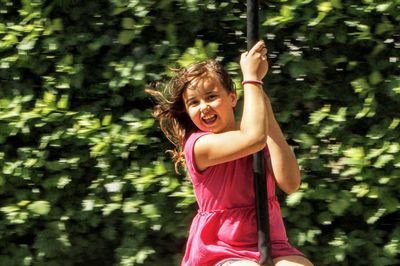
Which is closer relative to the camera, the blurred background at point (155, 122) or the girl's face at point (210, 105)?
the girl's face at point (210, 105)

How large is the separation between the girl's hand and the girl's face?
0.59 feet

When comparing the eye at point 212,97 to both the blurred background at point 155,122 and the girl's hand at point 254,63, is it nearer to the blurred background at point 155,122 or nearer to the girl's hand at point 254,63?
the girl's hand at point 254,63

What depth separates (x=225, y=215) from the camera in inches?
137

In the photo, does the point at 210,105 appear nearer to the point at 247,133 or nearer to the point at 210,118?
the point at 210,118

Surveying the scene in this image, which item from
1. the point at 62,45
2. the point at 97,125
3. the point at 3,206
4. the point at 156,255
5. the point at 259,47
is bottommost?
the point at 156,255

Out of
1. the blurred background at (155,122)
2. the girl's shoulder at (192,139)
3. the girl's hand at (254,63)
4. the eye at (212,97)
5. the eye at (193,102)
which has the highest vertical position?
the girl's hand at (254,63)

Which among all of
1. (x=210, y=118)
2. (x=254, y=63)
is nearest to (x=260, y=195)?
(x=210, y=118)

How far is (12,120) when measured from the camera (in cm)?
494

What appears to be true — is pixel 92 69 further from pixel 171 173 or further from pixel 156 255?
pixel 156 255

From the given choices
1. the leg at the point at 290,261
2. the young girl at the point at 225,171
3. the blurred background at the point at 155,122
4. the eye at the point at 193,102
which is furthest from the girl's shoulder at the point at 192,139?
the blurred background at the point at 155,122

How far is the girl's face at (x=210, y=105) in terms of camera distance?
137 inches

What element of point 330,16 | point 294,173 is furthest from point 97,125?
point 294,173

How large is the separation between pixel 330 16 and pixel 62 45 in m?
1.41

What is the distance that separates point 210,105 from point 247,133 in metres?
0.26
